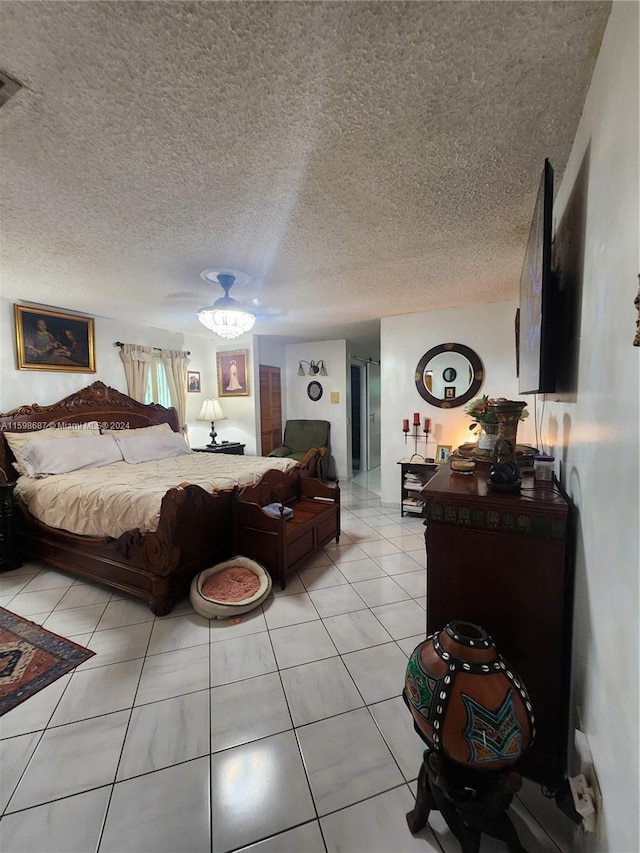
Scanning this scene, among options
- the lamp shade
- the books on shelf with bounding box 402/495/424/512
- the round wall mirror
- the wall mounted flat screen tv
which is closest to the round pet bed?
the wall mounted flat screen tv

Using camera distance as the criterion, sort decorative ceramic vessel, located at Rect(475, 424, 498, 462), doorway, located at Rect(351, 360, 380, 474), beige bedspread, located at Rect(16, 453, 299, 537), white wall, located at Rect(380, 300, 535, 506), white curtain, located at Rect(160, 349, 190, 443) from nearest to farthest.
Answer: decorative ceramic vessel, located at Rect(475, 424, 498, 462) < beige bedspread, located at Rect(16, 453, 299, 537) < white wall, located at Rect(380, 300, 535, 506) < white curtain, located at Rect(160, 349, 190, 443) < doorway, located at Rect(351, 360, 380, 474)

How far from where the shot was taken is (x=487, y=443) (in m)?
1.80

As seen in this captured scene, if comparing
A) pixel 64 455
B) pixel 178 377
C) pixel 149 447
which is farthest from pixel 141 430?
pixel 178 377

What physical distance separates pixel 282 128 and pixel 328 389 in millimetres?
4531

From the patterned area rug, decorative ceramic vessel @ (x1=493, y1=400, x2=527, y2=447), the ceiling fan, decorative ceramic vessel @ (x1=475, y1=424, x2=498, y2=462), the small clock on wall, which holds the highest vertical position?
the ceiling fan

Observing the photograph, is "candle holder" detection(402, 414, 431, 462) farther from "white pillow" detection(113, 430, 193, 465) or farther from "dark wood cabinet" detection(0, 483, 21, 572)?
"dark wood cabinet" detection(0, 483, 21, 572)

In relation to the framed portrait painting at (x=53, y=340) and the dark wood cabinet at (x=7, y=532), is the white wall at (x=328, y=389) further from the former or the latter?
the dark wood cabinet at (x=7, y=532)

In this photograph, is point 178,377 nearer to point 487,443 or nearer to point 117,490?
point 117,490

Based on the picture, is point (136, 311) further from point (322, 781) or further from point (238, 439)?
point (322, 781)

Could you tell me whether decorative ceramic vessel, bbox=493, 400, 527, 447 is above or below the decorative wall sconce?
below

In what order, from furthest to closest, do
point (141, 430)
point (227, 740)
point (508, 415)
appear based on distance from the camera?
1. point (141, 430)
2. point (508, 415)
3. point (227, 740)

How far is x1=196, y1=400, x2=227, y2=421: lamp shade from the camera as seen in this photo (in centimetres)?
507

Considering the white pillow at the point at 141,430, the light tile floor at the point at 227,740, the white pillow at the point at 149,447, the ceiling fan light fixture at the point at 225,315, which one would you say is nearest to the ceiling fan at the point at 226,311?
the ceiling fan light fixture at the point at 225,315

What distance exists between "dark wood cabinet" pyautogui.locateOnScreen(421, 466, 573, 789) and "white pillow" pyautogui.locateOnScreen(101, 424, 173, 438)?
369 centimetres
